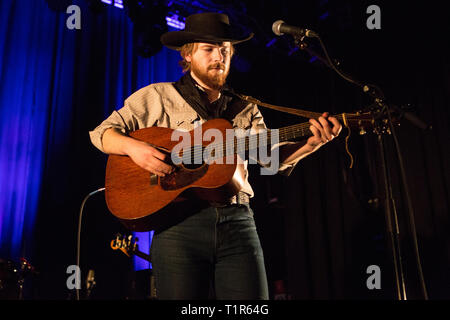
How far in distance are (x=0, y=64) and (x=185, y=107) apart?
4408 mm

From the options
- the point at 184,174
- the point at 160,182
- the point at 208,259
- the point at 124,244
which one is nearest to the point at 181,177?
the point at 184,174

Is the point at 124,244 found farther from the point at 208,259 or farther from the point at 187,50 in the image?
the point at 208,259

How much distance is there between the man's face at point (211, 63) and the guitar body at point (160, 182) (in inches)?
13.4

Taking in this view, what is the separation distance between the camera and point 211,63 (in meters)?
2.48

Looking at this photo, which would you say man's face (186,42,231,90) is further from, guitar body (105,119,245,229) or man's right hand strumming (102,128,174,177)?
man's right hand strumming (102,128,174,177)

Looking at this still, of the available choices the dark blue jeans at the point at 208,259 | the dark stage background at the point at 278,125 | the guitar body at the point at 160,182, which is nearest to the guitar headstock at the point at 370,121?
the guitar body at the point at 160,182

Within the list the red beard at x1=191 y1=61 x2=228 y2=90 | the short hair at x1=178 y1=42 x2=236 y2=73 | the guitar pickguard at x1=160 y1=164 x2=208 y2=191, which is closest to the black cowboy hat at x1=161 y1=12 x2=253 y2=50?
the short hair at x1=178 y1=42 x2=236 y2=73

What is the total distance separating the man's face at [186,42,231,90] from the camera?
2479 mm

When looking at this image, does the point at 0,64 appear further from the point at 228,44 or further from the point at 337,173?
the point at 337,173

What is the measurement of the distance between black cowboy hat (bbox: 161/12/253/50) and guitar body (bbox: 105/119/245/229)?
24.2 inches

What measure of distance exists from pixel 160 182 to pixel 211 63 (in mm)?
857

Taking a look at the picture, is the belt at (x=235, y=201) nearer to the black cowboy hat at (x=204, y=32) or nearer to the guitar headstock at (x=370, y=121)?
the guitar headstock at (x=370, y=121)
